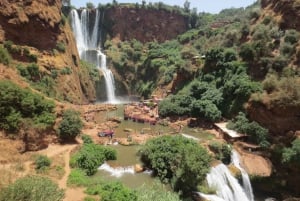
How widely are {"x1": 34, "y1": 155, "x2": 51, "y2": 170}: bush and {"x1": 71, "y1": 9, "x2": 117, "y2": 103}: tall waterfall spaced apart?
3875 cm

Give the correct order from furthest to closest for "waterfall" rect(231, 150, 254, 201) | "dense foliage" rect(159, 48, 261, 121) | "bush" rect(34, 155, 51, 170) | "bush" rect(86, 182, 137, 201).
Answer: "dense foliage" rect(159, 48, 261, 121) < "waterfall" rect(231, 150, 254, 201) < "bush" rect(34, 155, 51, 170) < "bush" rect(86, 182, 137, 201)

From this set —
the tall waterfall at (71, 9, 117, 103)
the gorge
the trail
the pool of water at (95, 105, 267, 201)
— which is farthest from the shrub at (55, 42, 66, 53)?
the trail

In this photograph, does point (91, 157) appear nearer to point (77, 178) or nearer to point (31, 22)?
point (77, 178)

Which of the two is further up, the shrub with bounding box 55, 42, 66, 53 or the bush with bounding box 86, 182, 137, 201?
the shrub with bounding box 55, 42, 66, 53

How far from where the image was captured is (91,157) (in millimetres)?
28250

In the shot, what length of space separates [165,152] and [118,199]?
7172mm

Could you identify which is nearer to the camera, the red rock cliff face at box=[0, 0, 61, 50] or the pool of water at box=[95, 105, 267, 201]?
the pool of water at box=[95, 105, 267, 201]

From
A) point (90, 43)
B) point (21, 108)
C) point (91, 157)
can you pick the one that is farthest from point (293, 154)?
point (90, 43)

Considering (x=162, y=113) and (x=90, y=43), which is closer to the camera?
(x=162, y=113)

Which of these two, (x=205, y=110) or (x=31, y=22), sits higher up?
(x=31, y=22)

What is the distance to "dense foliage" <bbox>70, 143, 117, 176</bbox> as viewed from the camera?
2731 centimetres

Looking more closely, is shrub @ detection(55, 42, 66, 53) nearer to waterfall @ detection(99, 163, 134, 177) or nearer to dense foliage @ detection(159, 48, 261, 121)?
dense foliage @ detection(159, 48, 261, 121)

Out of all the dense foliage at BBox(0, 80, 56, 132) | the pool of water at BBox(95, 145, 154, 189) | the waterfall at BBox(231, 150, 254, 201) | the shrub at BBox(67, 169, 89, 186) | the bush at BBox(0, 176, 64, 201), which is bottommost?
the waterfall at BBox(231, 150, 254, 201)

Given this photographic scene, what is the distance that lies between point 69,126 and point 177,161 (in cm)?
1081
